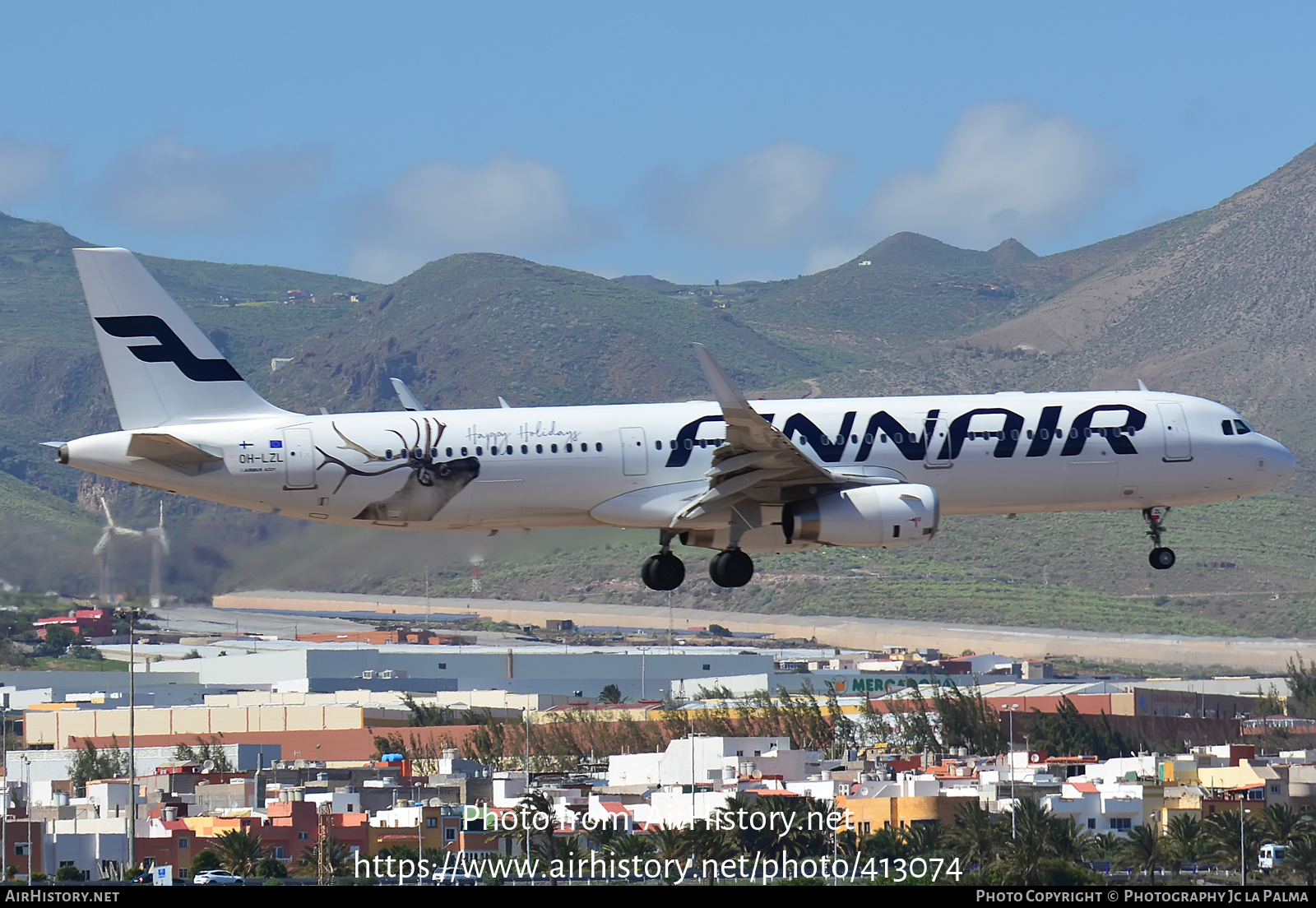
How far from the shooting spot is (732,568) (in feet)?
159

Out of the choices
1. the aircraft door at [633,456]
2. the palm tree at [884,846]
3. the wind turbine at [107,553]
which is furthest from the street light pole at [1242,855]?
the wind turbine at [107,553]

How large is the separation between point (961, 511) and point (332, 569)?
17044mm

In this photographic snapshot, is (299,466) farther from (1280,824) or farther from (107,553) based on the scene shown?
(1280,824)

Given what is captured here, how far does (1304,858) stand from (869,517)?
2830 centimetres

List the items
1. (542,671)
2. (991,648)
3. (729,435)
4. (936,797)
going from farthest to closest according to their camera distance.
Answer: (991,648) → (542,671) → (936,797) → (729,435)

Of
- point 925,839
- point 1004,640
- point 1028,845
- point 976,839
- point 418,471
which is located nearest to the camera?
point 418,471

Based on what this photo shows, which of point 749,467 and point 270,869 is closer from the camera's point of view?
point 749,467

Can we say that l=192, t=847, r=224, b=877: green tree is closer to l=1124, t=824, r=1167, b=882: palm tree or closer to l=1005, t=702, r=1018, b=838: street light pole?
l=1005, t=702, r=1018, b=838: street light pole

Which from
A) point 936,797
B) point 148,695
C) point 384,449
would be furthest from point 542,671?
point 384,449

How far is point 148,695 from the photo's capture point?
13875cm

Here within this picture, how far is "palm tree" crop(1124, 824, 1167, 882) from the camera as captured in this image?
74.4 m

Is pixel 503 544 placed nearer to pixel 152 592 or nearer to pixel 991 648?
pixel 152 592

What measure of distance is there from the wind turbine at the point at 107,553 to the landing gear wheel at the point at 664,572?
14835 millimetres

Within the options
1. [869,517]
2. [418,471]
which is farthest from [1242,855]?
[418,471]
